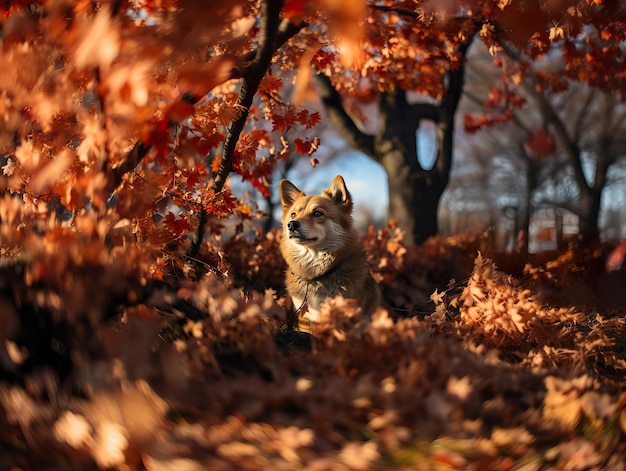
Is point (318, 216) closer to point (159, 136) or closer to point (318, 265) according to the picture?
point (318, 265)

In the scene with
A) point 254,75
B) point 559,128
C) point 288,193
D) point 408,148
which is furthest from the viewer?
point 559,128

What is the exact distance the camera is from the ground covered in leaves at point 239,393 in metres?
2.14

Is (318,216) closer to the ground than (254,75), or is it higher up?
closer to the ground

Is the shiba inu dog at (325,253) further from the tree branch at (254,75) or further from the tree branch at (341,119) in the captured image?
the tree branch at (341,119)

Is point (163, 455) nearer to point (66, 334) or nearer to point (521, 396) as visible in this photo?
point (66, 334)

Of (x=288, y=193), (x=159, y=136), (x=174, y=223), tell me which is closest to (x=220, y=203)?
(x=174, y=223)

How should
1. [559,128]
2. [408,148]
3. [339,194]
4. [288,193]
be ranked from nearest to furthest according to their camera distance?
[339,194] < [288,193] < [408,148] < [559,128]

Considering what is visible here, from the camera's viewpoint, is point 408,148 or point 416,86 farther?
point 408,148

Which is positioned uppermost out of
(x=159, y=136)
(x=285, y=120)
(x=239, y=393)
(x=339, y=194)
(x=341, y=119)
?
(x=341, y=119)

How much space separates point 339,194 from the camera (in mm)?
6031

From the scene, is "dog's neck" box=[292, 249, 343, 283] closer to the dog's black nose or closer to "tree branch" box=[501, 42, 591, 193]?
the dog's black nose

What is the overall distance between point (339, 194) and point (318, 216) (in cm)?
49

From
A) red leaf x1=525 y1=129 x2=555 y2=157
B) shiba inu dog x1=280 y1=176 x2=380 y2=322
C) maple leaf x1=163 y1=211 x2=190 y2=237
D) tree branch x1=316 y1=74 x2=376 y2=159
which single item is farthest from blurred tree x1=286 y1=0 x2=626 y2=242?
red leaf x1=525 y1=129 x2=555 y2=157

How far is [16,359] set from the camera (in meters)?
2.34
